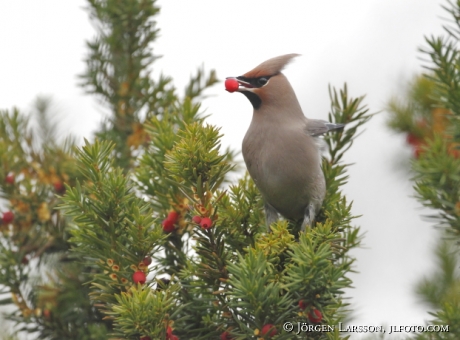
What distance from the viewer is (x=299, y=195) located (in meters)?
2.90

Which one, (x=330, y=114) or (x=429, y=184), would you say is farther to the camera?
(x=330, y=114)

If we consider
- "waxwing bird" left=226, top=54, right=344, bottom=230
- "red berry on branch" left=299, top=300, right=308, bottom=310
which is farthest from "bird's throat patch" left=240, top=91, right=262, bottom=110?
"red berry on branch" left=299, top=300, right=308, bottom=310

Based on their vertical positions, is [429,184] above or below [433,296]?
above

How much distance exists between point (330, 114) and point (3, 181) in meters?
1.35

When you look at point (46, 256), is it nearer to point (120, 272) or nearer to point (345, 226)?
point (120, 272)

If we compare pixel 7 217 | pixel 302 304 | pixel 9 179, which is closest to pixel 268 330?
pixel 302 304

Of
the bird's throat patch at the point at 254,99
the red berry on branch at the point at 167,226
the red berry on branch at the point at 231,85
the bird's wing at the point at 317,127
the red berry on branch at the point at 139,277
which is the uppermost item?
the red berry on branch at the point at 231,85

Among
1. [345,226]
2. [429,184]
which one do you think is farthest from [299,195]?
[429,184]

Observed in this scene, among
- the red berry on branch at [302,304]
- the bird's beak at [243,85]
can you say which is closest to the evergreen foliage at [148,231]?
the red berry on branch at [302,304]

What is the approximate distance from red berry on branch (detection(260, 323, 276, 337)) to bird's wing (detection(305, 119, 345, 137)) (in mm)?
1163

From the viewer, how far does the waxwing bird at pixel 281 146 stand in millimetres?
2807

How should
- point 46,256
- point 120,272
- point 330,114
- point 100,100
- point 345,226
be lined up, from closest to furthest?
1. point 120,272
2. point 345,226
3. point 46,256
4. point 330,114
5. point 100,100

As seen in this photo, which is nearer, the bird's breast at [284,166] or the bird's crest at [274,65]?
the bird's breast at [284,166]

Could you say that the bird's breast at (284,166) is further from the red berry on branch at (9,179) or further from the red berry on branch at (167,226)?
the red berry on branch at (9,179)
